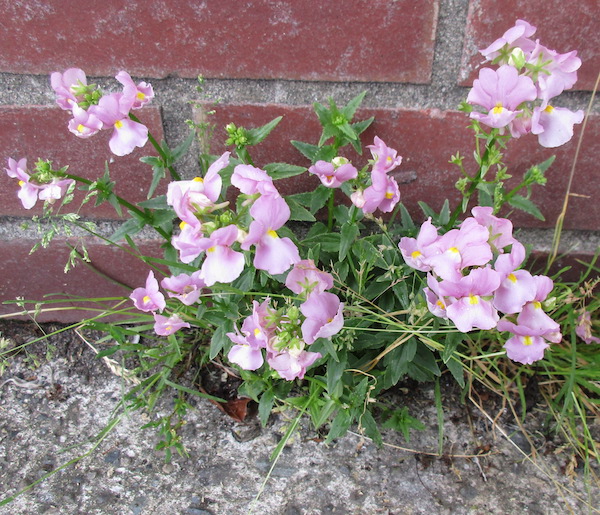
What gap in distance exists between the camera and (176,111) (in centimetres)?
83

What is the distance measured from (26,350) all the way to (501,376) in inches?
33.8

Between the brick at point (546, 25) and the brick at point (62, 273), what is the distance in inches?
24.2

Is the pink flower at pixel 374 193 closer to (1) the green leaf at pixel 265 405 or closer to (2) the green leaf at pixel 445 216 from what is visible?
(2) the green leaf at pixel 445 216

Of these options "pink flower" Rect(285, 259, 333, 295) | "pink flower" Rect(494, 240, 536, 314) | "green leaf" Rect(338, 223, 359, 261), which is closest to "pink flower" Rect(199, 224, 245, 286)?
"pink flower" Rect(285, 259, 333, 295)

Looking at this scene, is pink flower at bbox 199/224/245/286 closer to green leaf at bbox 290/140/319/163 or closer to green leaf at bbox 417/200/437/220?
green leaf at bbox 290/140/319/163

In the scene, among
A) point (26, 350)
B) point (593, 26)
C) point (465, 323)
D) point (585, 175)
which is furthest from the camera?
point (26, 350)

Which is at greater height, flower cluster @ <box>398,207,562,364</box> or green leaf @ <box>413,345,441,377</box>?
flower cluster @ <box>398,207,562,364</box>

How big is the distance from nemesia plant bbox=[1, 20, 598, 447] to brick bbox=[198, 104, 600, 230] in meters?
0.04

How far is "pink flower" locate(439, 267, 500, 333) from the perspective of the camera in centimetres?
62

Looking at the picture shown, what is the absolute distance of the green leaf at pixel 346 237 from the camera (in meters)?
0.77

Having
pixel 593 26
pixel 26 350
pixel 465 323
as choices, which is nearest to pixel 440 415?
pixel 465 323

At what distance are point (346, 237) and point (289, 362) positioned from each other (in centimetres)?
20

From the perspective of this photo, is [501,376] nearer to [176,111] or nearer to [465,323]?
[465,323]

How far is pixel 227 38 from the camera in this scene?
30.6 inches
